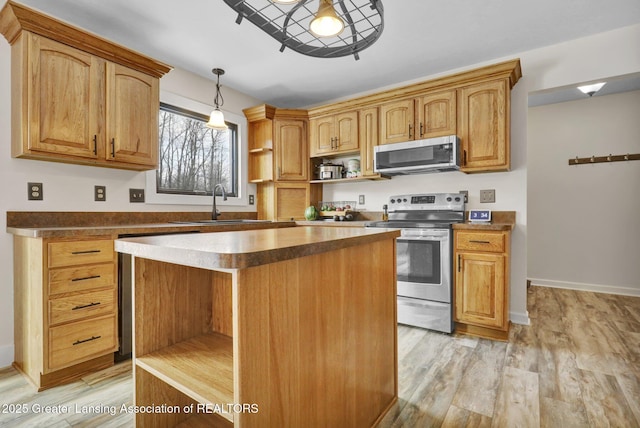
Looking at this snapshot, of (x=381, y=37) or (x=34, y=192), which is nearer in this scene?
(x=34, y=192)

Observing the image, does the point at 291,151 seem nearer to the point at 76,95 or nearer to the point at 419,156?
the point at 419,156

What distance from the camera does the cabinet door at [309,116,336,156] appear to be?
366cm

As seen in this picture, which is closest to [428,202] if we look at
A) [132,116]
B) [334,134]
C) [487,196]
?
[487,196]

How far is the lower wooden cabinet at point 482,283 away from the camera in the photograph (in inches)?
97.3

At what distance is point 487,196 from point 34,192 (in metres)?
3.67

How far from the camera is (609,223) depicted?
384 centimetres

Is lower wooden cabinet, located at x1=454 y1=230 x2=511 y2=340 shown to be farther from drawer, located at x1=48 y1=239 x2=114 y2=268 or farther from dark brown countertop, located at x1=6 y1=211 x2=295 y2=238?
drawer, located at x1=48 y1=239 x2=114 y2=268

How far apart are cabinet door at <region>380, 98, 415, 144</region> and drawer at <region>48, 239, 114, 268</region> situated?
8.43 ft

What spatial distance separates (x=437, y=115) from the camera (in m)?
2.99

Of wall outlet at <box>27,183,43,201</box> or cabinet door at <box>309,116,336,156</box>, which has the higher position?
cabinet door at <box>309,116,336,156</box>

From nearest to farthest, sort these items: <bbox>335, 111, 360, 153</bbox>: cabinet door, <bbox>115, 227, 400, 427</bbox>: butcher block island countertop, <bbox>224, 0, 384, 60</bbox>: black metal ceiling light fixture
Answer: <bbox>115, 227, 400, 427</bbox>: butcher block island countertop → <bbox>224, 0, 384, 60</bbox>: black metal ceiling light fixture → <bbox>335, 111, 360, 153</bbox>: cabinet door

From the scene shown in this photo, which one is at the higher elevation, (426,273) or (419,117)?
(419,117)

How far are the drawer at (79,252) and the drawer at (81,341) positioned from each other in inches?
14.6

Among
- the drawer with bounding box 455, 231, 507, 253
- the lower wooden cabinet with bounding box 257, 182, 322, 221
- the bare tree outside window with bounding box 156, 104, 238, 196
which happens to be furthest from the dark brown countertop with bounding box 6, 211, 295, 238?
the drawer with bounding box 455, 231, 507, 253
